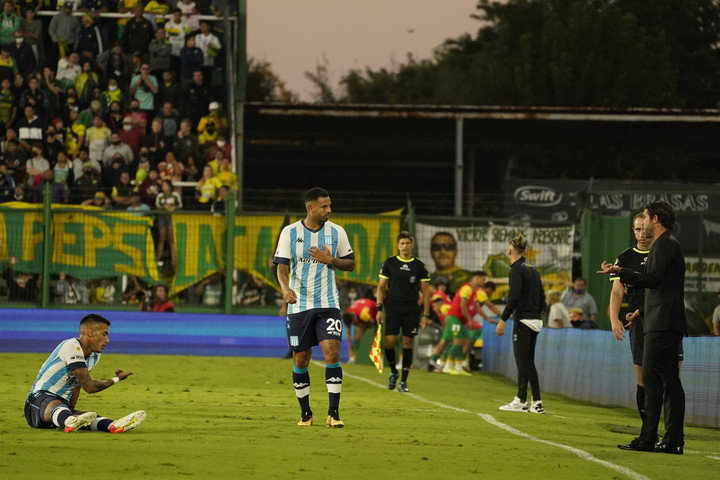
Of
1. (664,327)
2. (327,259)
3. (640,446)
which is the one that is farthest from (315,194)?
(640,446)

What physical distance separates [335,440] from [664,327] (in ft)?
9.39

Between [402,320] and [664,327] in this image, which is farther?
[402,320]

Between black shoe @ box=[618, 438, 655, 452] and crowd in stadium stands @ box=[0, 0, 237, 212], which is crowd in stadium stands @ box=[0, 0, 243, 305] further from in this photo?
black shoe @ box=[618, 438, 655, 452]

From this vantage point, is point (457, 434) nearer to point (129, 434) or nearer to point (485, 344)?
point (129, 434)

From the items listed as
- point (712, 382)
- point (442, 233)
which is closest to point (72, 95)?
point (442, 233)

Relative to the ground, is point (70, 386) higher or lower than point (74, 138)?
lower

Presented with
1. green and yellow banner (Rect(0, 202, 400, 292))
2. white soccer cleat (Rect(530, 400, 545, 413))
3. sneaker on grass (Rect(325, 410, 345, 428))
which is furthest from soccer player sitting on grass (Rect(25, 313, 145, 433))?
green and yellow banner (Rect(0, 202, 400, 292))

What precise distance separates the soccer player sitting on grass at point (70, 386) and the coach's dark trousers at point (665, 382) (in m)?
4.21

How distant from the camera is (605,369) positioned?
17.6 m

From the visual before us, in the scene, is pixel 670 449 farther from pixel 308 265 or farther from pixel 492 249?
pixel 492 249

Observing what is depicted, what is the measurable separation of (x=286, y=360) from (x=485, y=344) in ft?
12.8

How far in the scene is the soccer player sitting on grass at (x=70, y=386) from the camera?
10508mm

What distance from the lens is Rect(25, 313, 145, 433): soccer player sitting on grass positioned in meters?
10.5

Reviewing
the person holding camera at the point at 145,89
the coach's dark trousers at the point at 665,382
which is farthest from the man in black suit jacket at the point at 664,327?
the person holding camera at the point at 145,89
